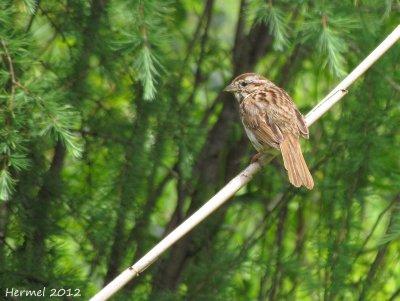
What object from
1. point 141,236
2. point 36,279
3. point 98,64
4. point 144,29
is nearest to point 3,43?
point 144,29

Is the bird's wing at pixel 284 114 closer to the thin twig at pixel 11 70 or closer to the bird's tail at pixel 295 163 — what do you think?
the bird's tail at pixel 295 163

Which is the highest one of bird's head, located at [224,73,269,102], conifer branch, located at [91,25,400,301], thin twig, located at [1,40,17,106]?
bird's head, located at [224,73,269,102]

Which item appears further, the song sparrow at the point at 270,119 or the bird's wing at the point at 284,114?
the bird's wing at the point at 284,114

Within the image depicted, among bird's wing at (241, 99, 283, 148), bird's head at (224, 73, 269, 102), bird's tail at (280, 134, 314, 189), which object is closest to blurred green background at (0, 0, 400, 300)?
bird's head at (224, 73, 269, 102)

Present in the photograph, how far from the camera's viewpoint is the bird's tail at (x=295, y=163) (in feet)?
15.4

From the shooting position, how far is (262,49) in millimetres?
6156

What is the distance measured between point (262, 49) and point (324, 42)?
1654 mm

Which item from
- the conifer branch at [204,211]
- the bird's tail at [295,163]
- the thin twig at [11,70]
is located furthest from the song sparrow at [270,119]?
the thin twig at [11,70]

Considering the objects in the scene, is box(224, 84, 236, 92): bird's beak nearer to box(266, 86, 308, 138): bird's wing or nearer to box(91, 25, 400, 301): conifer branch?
box(266, 86, 308, 138): bird's wing

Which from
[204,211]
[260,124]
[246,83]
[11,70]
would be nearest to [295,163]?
[260,124]

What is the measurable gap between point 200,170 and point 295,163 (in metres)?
1.32

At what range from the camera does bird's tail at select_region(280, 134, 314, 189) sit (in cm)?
468

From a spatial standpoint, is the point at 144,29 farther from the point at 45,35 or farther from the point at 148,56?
the point at 45,35

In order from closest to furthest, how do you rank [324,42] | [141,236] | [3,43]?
[3,43] < [324,42] < [141,236]
